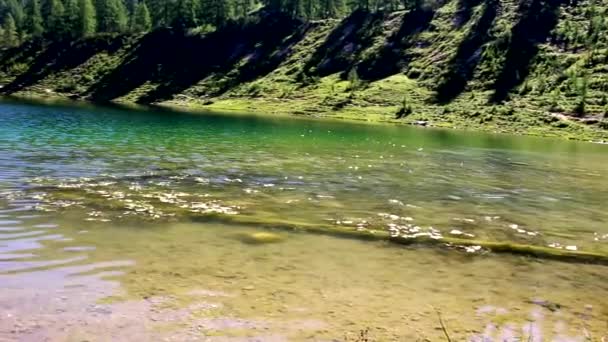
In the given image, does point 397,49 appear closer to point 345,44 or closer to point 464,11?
point 345,44

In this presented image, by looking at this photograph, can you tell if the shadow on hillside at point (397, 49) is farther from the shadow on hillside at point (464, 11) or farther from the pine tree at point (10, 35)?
Result: the pine tree at point (10, 35)

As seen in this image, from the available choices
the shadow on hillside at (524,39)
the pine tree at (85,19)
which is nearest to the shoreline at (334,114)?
the shadow on hillside at (524,39)

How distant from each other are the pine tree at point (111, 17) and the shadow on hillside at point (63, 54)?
9381 mm

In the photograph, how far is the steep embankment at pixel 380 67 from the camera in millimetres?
112688

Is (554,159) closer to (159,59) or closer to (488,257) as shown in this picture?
(488,257)

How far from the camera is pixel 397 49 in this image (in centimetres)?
15312

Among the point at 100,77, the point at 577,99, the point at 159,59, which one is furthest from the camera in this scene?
the point at 159,59

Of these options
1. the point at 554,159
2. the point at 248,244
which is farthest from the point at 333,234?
the point at 554,159

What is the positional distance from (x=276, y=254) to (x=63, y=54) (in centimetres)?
18741

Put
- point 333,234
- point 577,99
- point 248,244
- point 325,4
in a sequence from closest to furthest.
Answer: point 248,244, point 333,234, point 577,99, point 325,4

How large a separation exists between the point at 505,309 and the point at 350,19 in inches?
6557

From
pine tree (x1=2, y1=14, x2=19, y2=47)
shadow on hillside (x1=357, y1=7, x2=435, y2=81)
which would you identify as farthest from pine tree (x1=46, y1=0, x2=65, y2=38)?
shadow on hillside (x1=357, y1=7, x2=435, y2=81)

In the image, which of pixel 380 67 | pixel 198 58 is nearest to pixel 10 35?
pixel 198 58

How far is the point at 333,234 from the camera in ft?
64.5
